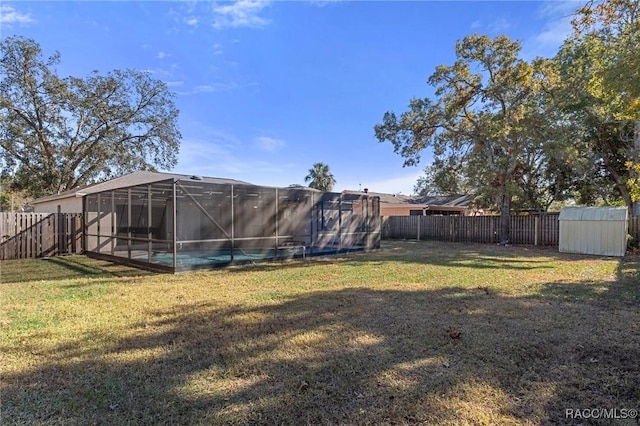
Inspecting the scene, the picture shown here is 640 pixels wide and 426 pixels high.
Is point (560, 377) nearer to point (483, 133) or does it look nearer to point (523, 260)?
point (523, 260)

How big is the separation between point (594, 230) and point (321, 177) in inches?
933

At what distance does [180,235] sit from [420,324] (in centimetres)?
1061

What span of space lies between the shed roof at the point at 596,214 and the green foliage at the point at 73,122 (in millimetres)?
22238

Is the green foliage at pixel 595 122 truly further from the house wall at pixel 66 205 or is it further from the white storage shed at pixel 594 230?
the house wall at pixel 66 205

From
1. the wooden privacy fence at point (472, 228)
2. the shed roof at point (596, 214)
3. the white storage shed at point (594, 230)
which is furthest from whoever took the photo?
the wooden privacy fence at point (472, 228)

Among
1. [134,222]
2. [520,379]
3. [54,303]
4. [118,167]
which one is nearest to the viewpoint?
[520,379]

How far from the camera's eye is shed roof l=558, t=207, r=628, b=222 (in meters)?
12.2

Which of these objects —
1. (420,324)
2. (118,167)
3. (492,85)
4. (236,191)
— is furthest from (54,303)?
(118,167)

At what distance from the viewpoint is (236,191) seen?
11023 millimetres

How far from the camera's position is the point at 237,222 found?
43.8ft

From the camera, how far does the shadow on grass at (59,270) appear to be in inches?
314

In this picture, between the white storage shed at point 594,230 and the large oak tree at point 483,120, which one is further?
the large oak tree at point 483,120

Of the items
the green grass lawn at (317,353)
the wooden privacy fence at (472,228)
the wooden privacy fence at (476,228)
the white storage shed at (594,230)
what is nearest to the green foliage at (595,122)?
the white storage shed at (594,230)

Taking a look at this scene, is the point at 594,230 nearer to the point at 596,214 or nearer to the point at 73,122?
the point at 596,214
